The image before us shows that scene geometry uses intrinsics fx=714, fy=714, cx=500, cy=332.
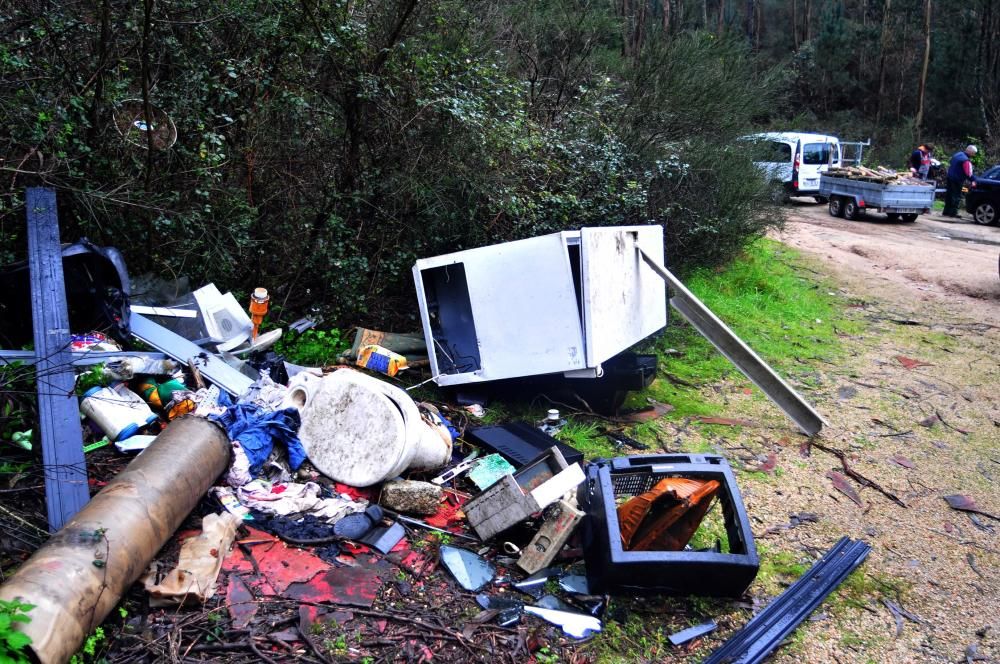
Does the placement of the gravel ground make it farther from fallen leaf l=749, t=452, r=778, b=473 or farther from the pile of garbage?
the pile of garbage

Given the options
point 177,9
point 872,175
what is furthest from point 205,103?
point 872,175

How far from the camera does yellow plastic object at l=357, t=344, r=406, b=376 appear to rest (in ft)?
18.2

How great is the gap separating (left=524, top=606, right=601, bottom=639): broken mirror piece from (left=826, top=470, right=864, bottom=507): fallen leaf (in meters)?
2.46

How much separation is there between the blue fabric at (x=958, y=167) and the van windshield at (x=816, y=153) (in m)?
2.72

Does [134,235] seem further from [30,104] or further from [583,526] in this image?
[583,526]

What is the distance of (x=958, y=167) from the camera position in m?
16.8

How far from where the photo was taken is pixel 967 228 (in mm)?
15703

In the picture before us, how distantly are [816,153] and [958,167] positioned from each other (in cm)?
313

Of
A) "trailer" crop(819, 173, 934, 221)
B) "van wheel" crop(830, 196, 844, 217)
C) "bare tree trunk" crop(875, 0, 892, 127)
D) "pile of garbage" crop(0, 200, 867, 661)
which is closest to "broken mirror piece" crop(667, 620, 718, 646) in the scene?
"pile of garbage" crop(0, 200, 867, 661)

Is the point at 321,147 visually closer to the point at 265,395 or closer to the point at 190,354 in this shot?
the point at 190,354

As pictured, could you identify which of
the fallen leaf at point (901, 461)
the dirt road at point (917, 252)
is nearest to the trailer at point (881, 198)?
the dirt road at point (917, 252)

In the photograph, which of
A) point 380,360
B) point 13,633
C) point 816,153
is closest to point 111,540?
point 13,633

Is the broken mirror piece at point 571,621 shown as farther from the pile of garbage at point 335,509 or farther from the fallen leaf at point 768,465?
the fallen leaf at point 768,465

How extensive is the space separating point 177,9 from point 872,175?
14932 millimetres
